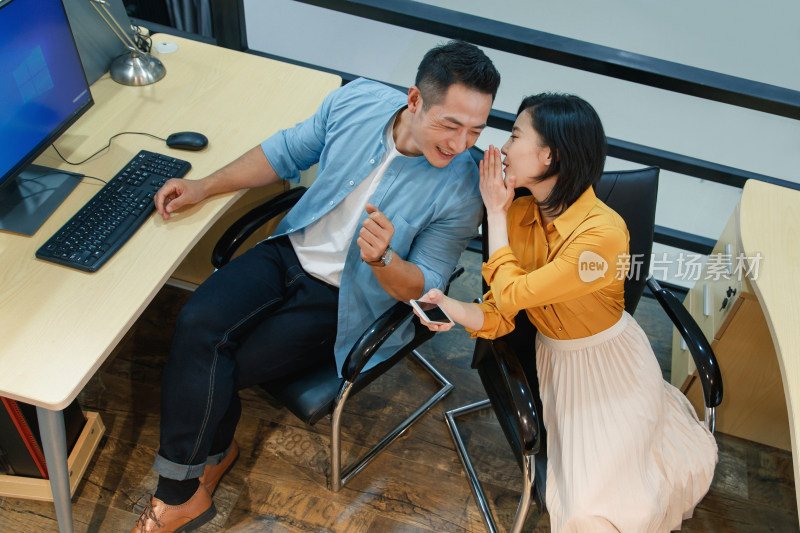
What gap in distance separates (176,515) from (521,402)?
1.01 m

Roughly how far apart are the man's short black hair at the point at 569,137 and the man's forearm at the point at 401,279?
1.29 feet

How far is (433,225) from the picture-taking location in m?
1.78

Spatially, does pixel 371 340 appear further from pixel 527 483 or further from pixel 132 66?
pixel 132 66

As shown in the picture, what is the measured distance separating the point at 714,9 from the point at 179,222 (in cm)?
403

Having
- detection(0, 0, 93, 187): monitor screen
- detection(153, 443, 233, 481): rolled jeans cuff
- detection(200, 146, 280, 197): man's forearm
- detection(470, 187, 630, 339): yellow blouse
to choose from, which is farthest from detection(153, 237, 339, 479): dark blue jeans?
detection(0, 0, 93, 187): monitor screen

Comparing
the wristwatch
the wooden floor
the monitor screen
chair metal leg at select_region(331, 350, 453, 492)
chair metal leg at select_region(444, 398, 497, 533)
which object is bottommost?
the wooden floor

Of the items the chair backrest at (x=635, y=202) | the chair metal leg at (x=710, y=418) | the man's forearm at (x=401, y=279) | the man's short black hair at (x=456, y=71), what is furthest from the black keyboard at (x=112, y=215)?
the chair metal leg at (x=710, y=418)

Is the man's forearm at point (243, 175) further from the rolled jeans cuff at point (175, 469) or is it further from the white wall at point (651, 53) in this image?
the white wall at point (651, 53)

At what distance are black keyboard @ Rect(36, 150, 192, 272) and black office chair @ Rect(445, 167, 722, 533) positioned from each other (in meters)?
0.91

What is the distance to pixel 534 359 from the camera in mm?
1944

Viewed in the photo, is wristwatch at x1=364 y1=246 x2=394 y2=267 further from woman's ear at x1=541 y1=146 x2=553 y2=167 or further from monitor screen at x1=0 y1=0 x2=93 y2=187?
monitor screen at x1=0 y1=0 x2=93 y2=187

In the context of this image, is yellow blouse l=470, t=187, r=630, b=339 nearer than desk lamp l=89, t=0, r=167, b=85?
Yes

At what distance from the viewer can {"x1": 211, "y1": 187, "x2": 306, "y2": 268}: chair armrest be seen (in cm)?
189

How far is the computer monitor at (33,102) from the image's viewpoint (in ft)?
5.15
